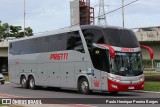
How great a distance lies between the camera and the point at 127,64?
22.9 m

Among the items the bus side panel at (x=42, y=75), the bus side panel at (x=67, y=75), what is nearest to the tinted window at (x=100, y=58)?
the bus side panel at (x=67, y=75)

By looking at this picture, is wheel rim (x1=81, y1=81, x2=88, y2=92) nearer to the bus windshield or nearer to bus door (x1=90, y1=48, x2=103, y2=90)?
bus door (x1=90, y1=48, x2=103, y2=90)

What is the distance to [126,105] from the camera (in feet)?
56.0

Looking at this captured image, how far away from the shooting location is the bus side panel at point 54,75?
89.4 ft

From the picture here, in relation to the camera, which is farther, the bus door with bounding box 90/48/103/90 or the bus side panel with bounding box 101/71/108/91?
the bus door with bounding box 90/48/103/90

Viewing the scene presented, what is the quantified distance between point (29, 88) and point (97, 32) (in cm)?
986

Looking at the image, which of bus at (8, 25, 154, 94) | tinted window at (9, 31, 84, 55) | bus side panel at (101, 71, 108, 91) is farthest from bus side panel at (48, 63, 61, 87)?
bus side panel at (101, 71, 108, 91)

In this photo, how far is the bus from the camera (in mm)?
22609

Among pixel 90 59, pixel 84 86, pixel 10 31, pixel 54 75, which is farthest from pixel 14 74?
pixel 10 31

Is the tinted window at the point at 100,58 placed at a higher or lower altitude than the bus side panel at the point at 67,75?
higher

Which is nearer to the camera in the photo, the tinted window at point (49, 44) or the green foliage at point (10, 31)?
the tinted window at point (49, 44)

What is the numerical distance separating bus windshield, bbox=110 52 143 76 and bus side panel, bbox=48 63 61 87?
5633mm

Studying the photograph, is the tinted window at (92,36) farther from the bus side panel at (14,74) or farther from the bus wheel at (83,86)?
the bus side panel at (14,74)

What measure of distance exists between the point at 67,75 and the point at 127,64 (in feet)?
15.4
